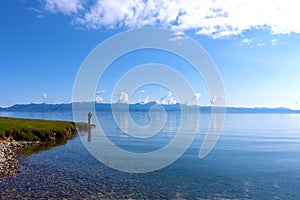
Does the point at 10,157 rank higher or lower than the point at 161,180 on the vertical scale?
higher

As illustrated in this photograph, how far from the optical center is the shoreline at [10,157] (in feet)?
105

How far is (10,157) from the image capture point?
39781mm

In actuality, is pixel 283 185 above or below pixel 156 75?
below

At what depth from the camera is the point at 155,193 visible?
26.1 meters

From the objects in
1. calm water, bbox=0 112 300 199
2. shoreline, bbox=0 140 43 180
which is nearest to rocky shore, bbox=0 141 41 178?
shoreline, bbox=0 140 43 180

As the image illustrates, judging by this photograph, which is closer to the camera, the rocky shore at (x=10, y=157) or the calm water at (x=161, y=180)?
the calm water at (x=161, y=180)

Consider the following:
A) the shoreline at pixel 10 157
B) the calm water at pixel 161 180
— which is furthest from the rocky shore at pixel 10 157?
the calm water at pixel 161 180

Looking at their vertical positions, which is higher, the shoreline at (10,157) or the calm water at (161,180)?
the shoreline at (10,157)

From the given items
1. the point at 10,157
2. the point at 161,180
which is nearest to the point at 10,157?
the point at 10,157

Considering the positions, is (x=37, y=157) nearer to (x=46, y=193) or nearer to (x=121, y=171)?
(x=121, y=171)

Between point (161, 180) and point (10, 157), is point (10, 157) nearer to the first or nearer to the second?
point (10, 157)

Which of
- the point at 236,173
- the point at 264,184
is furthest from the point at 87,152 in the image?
the point at 264,184

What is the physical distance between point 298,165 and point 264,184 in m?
13.7

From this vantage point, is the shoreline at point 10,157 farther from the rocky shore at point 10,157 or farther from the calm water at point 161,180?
the calm water at point 161,180
